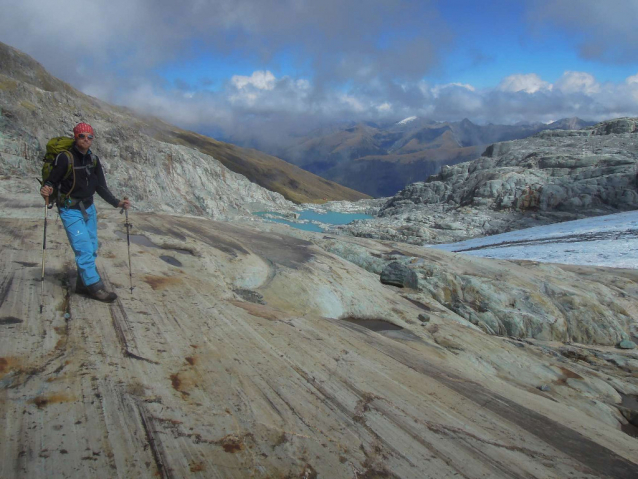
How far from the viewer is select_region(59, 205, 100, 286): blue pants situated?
665cm

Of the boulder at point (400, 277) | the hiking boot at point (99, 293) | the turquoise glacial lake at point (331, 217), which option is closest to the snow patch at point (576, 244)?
the boulder at point (400, 277)

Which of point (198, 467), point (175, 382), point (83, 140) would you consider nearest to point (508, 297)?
point (175, 382)

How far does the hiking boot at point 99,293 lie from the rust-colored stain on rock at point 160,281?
1.20m

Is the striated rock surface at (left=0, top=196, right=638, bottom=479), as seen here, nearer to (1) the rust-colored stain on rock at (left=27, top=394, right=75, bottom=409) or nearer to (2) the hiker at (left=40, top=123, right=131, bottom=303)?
(1) the rust-colored stain on rock at (left=27, top=394, right=75, bottom=409)

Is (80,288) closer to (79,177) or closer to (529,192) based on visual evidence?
(79,177)

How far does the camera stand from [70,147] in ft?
21.7

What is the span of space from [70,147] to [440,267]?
16.0 m

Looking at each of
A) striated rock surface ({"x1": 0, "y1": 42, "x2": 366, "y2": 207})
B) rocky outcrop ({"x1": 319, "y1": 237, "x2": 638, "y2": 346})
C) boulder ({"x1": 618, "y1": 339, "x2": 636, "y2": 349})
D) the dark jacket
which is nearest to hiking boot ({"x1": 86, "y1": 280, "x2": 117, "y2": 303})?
the dark jacket

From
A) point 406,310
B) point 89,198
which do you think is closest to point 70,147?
point 89,198

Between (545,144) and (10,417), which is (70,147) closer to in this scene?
(10,417)

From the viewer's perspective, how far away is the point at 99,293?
6961 mm

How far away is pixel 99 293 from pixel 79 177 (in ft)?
7.10

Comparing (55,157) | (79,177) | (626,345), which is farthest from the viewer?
(626,345)

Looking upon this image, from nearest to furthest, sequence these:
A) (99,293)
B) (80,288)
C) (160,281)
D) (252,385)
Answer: (252,385) → (99,293) → (80,288) → (160,281)
